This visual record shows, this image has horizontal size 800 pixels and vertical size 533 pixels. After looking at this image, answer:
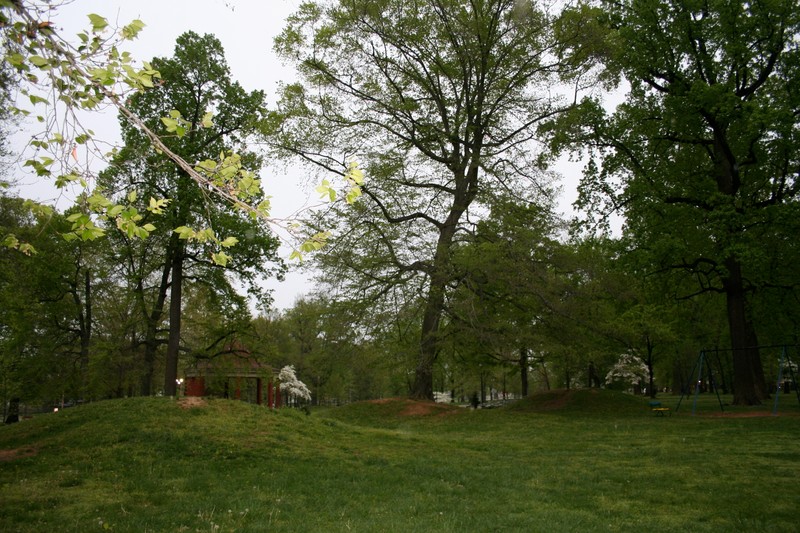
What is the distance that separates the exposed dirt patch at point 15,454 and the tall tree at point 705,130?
742 inches

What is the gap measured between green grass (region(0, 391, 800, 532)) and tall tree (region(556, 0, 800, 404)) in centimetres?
661

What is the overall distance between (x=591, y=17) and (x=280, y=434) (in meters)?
20.2

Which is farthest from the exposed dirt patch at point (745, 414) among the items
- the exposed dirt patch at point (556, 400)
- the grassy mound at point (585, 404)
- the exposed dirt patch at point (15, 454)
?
the exposed dirt patch at point (15, 454)

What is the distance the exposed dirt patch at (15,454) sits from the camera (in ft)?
35.8

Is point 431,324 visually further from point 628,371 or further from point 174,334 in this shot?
point 628,371

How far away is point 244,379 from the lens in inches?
1196

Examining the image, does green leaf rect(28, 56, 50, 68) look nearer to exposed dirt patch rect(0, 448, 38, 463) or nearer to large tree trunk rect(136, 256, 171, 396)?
exposed dirt patch rect(0, 448, 38, 463)

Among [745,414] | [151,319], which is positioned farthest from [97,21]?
[151,319]

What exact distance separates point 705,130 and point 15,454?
25.0 metres

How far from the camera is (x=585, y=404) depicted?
23312mm

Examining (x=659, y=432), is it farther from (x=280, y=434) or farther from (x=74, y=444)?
(x=74, y=444)

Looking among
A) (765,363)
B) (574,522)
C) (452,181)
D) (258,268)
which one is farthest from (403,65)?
(765,363)

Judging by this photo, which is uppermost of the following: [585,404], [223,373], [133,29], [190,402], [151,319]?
[133,29]

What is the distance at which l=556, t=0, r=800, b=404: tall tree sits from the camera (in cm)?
1898
